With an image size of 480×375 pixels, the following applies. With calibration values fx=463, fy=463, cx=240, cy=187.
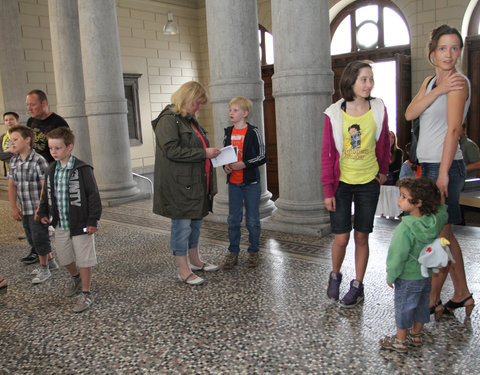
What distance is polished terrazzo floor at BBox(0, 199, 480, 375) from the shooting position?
2352 millimetres

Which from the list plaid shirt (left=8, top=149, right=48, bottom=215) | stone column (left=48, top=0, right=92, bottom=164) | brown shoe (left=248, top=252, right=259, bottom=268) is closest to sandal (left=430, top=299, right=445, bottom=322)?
brown shoe (left=248, top=252, right=259, bottom=268)

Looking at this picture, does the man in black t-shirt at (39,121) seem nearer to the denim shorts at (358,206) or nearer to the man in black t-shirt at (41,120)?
the man in black t-shirt at (41,120)

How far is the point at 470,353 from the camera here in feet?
7.64

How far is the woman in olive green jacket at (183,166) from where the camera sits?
3260mm

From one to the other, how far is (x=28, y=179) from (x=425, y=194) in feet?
9.94

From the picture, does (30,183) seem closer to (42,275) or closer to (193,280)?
(42,275)

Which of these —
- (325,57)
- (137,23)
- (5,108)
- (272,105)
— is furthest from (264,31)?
(325,57)

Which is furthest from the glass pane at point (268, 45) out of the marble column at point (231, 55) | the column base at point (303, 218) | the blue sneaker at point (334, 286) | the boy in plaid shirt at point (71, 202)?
the blue sneaker at point (334, 286)

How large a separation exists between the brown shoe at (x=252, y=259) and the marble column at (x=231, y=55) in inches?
61.5

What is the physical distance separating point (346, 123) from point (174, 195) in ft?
4.32

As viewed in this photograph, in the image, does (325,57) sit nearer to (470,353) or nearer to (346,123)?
(346,123)

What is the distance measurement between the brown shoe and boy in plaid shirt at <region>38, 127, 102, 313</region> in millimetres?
1288

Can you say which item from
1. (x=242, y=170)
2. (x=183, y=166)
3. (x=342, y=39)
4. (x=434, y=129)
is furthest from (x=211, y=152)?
(x=342, y=39)

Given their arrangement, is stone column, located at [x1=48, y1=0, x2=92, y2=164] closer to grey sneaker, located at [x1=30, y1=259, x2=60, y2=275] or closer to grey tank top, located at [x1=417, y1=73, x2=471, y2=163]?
grey sneaker, located at [x1=30, y1=259, x2=60, y2=275]
